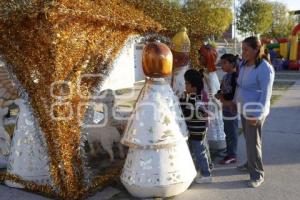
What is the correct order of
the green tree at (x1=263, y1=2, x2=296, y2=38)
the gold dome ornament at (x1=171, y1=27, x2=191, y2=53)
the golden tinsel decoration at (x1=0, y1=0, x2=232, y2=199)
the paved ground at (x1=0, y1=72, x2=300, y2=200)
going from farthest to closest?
the green tree at (x1=263, y1=2, x2=296, y2=38) → the gold dome ornament at (x1=171, y1=27, x2=191, y2=53) → the paved ground at (x1=0, y1=72, x2=300, y2=200) → the golden tinsel decoration at (x1=0, y1=0, x2=232, y2=199)

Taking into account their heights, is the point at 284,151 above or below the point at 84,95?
below

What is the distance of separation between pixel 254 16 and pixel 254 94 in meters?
34.4

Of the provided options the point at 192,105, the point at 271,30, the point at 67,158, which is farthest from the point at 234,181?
the point at 271,30

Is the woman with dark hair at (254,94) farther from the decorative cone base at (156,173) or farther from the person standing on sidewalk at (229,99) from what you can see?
the decorative cone base at (156,173)

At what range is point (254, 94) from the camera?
458 cm

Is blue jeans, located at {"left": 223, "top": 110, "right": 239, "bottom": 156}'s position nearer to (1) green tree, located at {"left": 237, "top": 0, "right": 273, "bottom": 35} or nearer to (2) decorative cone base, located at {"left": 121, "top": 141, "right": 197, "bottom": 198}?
(2) decorative cone base, located at {"left": 121, "top": 141, "right": 197, "bottom": 198}

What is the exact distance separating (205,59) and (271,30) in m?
40.2

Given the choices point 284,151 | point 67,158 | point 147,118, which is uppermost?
point 147,118

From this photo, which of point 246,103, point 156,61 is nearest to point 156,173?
point 156,61

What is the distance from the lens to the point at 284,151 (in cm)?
628

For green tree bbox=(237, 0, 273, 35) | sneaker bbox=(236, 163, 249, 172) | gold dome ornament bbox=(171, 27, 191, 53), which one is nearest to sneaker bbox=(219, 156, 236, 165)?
sneaker bbox=(236, 163, 249, 172)

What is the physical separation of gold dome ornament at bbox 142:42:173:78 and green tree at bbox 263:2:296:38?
4121 centimetres

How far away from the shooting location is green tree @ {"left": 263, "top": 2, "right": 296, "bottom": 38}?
4388 centimetres

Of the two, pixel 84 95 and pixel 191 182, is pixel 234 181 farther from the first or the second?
pixel 84 95
